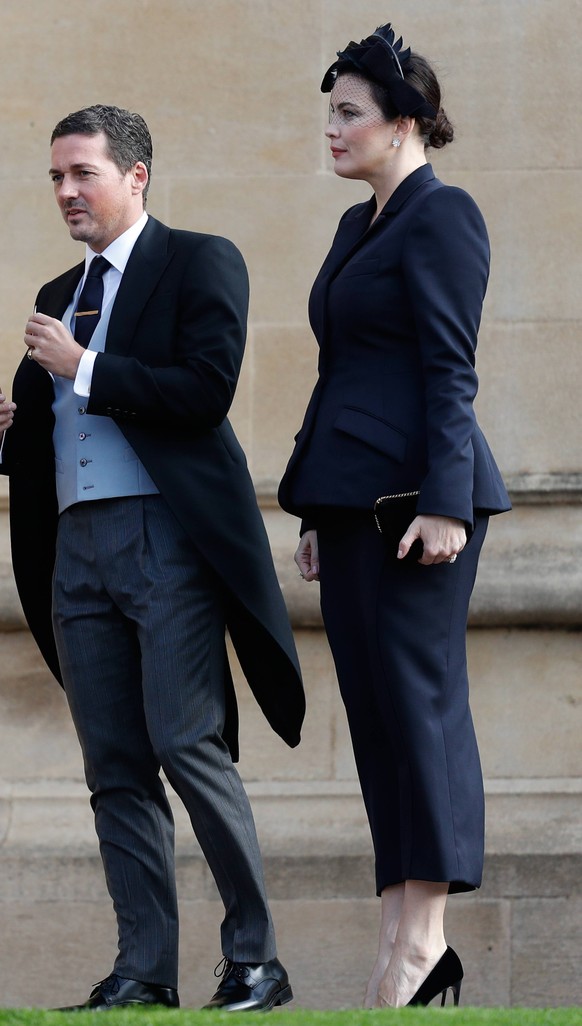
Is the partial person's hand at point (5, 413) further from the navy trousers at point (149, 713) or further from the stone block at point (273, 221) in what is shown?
the stone block at point (273, 221)

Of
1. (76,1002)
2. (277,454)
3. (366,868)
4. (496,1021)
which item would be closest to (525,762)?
(366,868)

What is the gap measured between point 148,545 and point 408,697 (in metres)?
0.64

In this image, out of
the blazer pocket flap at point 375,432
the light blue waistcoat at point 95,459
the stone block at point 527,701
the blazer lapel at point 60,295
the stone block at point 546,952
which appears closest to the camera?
the blazer pocket flap at point 375,432

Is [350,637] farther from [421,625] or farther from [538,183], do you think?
[538,183]

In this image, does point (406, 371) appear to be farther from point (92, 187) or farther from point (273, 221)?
point (273, 221)

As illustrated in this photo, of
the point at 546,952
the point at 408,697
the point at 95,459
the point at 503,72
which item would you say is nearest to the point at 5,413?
the point at 95,459

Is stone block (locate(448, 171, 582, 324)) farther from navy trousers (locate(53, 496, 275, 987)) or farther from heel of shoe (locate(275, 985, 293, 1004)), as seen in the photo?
heel of shoe (locate(275, 985, 293, 1004))

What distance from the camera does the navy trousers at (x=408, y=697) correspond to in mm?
2938

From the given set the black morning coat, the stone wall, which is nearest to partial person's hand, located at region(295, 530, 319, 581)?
the black morning coat

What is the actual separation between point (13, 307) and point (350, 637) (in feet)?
6.68

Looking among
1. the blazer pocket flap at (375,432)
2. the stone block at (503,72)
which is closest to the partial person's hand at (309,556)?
the blazer pocket flap at (375,432)

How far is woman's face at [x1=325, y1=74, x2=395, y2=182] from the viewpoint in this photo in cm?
307

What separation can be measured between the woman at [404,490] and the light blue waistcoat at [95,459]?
0.33 m

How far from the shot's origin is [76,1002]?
14.5 ft
